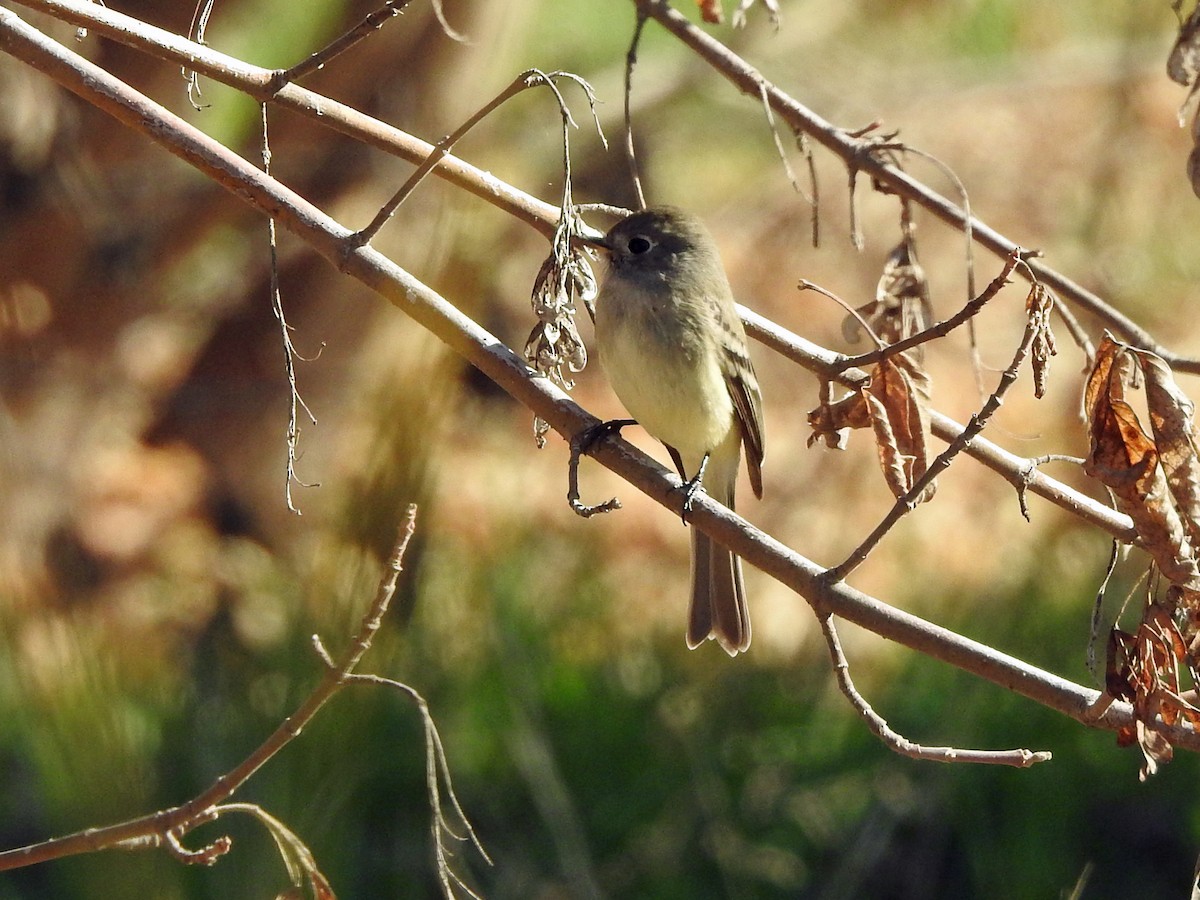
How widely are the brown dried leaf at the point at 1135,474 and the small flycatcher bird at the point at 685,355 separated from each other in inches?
65.1

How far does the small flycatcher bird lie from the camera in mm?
3750

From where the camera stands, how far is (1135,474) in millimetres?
2057

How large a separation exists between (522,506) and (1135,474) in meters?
4.41

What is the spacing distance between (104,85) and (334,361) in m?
4.57

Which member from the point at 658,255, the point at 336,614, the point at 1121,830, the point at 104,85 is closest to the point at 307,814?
the point at 336,614

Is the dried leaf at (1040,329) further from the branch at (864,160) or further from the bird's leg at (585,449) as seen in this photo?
the branch at (864,160)

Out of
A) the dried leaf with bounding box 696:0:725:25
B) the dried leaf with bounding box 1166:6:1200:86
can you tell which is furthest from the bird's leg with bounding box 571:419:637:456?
the dried leaf with bounding box 1166:6:1200:86

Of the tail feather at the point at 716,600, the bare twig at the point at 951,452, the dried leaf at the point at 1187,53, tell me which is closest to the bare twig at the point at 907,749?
the bare twig at the point at 951,452

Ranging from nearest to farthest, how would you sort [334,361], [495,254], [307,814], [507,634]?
[307,814] < [495,254] < [507,634] < [334,361]

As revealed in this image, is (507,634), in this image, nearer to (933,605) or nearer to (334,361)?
(933,605)

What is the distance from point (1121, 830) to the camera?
190 inches

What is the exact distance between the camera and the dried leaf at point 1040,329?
2.09 metres

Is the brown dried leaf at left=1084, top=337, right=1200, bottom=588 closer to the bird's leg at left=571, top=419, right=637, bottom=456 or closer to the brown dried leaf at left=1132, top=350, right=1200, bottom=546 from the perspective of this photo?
the brown dried leaf at left=1132, top=350, right=1200, bottom=546

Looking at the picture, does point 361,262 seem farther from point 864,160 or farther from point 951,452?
point 864,160
